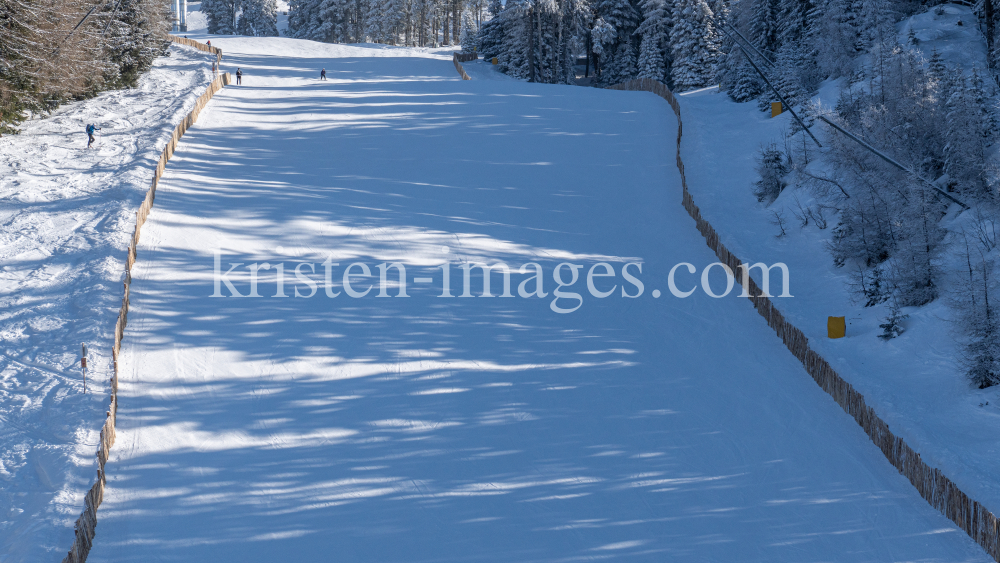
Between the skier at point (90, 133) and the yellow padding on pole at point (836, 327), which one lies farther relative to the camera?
the skier at point (90, 133)

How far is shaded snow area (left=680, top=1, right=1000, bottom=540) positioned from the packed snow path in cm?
84

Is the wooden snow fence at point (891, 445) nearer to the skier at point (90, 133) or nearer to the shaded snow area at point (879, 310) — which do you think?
the shaded snow area at point (879, 310)

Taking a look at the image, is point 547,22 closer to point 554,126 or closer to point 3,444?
point 554,126

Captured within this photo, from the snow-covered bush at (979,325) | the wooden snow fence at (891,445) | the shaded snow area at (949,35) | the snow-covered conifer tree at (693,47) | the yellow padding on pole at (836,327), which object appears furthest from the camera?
the snow-covered conifer tree at (693,47)

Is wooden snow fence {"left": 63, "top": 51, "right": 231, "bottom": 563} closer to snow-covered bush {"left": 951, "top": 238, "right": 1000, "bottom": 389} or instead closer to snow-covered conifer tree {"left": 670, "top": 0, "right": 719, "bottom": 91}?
snow-covered bush {"left": 951, "top": 238, "right": 1000, "bottom": 389}

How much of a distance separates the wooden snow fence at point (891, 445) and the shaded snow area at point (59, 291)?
11420 mm

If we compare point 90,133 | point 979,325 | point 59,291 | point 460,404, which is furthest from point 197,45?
point 979,325

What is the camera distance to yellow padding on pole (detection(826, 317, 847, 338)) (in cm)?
1419

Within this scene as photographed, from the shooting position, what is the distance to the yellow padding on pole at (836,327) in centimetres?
1419

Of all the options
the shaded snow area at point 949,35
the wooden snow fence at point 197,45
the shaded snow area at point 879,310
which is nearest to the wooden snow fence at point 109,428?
the shaded snow area at point 879,310

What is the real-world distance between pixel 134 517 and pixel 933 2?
3336cm

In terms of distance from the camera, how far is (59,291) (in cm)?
1593

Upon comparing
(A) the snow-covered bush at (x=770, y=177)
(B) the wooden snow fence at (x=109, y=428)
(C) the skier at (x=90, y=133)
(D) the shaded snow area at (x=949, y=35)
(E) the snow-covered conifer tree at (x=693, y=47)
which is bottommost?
(B) the wooden snow fence at (x=109, y=428)

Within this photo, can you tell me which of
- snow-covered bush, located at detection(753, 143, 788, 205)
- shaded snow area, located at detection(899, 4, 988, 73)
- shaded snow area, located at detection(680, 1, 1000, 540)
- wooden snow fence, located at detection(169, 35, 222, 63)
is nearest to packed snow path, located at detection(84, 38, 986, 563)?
shaded snow area, located at detection(680, 1, 1000, 540)
